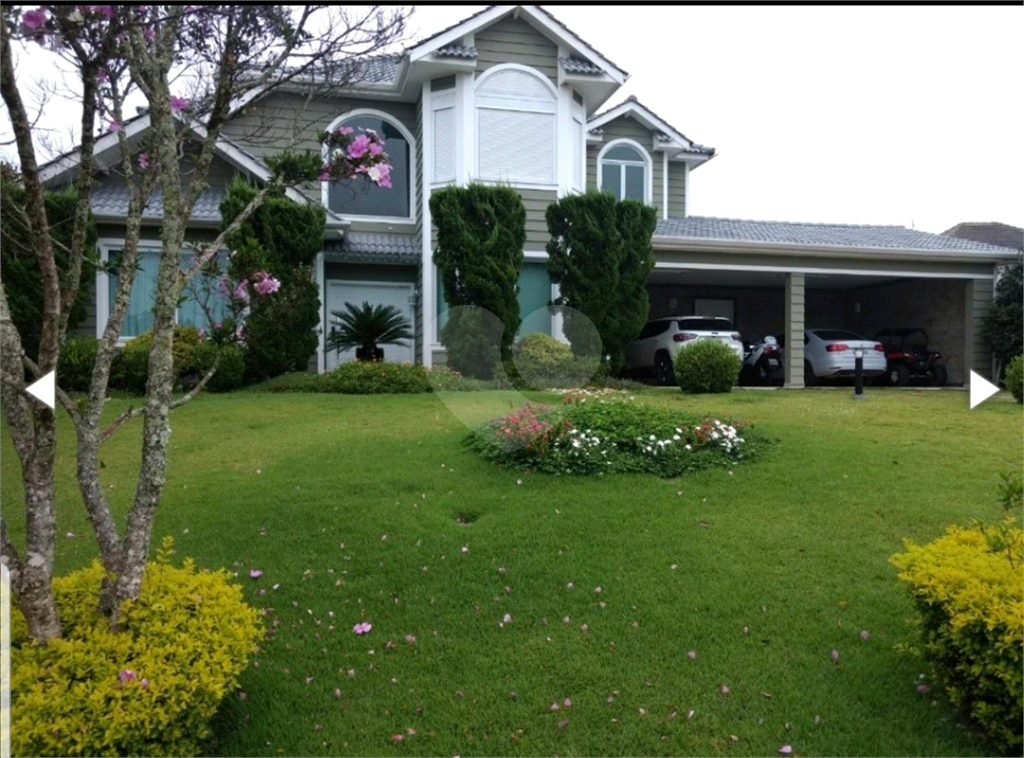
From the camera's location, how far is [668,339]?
16.9m

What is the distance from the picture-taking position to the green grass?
380 centimetres

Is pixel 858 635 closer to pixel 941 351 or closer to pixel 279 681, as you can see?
pixel 279 681

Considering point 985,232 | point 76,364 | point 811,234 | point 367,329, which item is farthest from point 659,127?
point 985,232

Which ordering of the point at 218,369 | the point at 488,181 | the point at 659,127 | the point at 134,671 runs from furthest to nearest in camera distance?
1. the point at 659,127
2. the point at 488,181
3. the point at 218,369
4. the point at 134,671

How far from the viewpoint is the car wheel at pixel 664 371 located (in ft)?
55.3

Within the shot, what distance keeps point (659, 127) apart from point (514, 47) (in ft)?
18.8

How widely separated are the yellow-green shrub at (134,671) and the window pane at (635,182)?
18051 millimetres

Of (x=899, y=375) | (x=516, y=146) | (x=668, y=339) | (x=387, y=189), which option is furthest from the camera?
(x=899, y=375)

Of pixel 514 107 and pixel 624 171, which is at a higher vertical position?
pixel 514 107

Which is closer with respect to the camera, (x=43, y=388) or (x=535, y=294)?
(x=43, y=388)

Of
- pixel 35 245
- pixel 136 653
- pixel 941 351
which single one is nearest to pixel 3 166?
pixel 35 245

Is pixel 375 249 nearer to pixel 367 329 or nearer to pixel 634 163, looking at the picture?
pixel 367 329

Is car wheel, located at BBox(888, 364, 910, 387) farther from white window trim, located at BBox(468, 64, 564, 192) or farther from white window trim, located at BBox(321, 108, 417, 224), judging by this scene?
white window trim, located at BBox(321, 108, 417, 224)

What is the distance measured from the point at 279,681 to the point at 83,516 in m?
3.10
